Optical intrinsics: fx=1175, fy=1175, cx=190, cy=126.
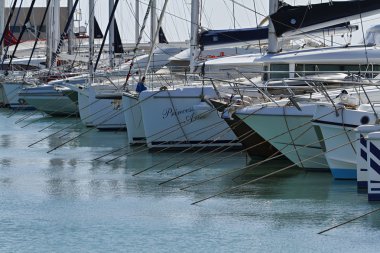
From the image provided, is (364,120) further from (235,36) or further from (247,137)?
(235,36)

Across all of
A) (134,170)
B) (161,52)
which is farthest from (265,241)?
(161,52)

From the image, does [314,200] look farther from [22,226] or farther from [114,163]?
[114,163]

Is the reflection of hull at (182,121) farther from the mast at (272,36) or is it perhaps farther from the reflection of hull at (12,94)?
the reflection of hull at (12,94)

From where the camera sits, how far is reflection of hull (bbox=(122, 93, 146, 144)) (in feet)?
114

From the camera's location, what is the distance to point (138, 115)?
114 ft

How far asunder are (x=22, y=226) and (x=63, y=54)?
122ft

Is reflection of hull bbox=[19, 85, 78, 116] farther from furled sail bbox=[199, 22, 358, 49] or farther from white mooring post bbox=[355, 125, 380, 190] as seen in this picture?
white mooring post bbox=[355, 125, 380, 190]

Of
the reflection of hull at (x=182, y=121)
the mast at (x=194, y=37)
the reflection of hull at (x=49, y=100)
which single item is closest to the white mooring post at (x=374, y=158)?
the reflection of hull at (x=182, y=121)

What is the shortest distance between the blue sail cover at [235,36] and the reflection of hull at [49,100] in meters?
16.4

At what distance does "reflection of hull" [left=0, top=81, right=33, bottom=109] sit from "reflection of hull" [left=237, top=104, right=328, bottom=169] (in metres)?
33.8

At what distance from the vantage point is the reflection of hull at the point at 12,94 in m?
60.2

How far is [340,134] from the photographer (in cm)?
2261

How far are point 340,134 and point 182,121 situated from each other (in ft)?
32.6

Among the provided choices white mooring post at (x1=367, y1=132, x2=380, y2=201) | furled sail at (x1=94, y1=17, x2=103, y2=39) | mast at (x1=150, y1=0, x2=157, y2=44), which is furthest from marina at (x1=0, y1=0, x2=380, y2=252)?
furled sail at (x1=94, y1=17, x2=103, y2=39)
